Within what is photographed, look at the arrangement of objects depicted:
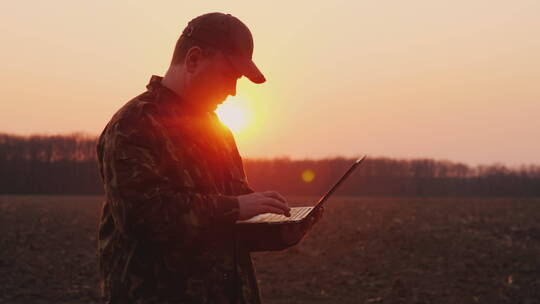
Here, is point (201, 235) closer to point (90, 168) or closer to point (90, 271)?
point (90, 271)

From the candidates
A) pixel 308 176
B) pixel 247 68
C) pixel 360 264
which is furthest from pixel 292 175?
pixel 247 68

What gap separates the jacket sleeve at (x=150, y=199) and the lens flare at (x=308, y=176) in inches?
3361

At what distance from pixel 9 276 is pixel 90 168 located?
73098 millimetres

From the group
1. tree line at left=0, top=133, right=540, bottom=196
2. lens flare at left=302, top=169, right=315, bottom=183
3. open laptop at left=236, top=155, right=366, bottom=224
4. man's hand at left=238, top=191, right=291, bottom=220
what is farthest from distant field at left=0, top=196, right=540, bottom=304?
lens flare at left=302, top=169, right=315, bottom=183

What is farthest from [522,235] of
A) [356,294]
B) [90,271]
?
[90,271]

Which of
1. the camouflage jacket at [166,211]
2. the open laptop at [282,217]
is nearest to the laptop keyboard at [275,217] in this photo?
the open laptop at [282,217]

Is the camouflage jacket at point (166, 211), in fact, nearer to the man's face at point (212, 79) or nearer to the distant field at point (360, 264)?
the man's face at point (212, 79)

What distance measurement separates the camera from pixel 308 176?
297ft

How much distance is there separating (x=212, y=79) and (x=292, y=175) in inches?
3454

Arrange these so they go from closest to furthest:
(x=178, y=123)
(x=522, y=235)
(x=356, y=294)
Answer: (x=178, y=123) → (x=356, y=294) → (x=522, y=235)

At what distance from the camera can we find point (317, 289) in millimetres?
10859

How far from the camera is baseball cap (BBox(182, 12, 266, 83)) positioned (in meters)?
2.38

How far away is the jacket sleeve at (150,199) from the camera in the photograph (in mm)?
2074

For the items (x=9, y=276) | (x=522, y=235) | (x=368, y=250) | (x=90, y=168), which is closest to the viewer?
(x=9, y=276)
